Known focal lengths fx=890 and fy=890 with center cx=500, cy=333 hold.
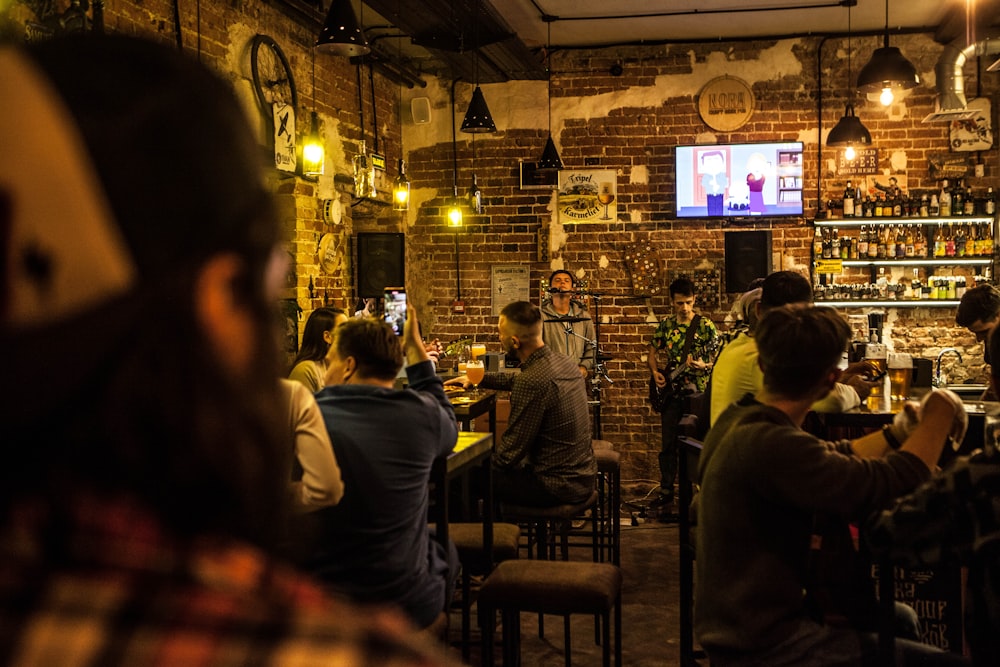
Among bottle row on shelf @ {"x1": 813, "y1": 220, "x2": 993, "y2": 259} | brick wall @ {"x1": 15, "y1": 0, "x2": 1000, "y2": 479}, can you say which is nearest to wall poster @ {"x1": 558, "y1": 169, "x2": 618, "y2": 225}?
brick wall @ {"x1": 15, "y1": 0, "x2": 1000, "y2": 479}

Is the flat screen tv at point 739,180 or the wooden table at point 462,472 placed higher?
the flat screen tv at point 739,180

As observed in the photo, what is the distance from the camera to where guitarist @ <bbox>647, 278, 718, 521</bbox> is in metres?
7.11

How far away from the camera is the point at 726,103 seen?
26.0 ft

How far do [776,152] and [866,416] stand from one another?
4.91m

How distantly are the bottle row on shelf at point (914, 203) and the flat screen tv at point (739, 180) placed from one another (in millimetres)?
421

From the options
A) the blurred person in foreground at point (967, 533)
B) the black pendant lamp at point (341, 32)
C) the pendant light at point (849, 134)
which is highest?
the black pendant lamp at point (341, 32)

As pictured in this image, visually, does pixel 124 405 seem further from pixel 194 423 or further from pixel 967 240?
pixel 967 240

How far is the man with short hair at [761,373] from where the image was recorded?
3391 millimetres

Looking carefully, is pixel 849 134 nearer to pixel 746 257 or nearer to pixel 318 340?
pixel 746 257

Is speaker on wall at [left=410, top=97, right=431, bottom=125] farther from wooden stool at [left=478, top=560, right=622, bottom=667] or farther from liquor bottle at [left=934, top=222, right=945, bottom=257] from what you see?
wooden stool at [left=478, top=560, right=622, bottom=667]

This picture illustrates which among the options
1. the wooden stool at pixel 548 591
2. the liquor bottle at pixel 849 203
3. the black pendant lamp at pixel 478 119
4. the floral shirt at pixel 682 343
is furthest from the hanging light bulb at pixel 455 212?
the wooden stool at pixel 548 591

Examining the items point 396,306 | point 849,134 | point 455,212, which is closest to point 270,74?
point 396,306

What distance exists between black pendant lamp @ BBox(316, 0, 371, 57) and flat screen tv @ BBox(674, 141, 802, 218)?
407 centimetres

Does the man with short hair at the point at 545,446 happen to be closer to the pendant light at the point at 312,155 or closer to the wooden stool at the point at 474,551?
the wooden stool at the point at 474,551
